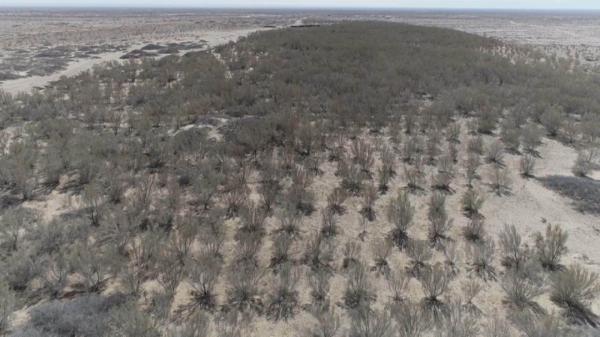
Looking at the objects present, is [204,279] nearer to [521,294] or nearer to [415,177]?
[521,294]

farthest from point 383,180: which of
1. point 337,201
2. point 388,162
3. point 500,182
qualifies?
point 500,182

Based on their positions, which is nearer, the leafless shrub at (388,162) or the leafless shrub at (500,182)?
the leafless shrub at (500,182)

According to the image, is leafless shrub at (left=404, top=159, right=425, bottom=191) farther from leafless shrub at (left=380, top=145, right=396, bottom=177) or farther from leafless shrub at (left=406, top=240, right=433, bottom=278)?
leafless shrub at (left=406, top=240, right=433, bottom=278)

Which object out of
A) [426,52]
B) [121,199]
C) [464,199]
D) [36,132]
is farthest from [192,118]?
[426,52]

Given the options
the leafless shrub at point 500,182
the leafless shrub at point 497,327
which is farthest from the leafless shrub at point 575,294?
the leafless shrub at point 500,182

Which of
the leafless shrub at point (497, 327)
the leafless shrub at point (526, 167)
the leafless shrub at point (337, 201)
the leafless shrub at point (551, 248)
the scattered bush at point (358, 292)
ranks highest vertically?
the leafless shrub at point (526, 167)

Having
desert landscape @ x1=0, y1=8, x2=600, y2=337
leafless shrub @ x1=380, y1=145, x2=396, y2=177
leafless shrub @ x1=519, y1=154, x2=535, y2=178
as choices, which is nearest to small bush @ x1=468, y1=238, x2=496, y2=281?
desert landscape @ x1=0, y1=8, x2=600, y2=337

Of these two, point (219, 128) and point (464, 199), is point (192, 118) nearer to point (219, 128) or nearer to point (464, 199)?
point (219, 128)

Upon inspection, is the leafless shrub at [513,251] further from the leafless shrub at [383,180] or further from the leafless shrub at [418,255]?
the leafless shrub at [383,180]
